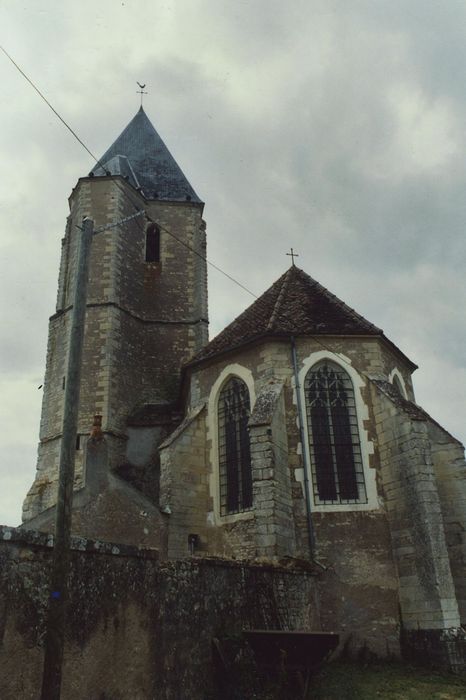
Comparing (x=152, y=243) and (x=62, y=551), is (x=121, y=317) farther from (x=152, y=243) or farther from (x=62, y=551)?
(x=62, y=551)

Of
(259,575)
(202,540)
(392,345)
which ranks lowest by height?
(259,575)

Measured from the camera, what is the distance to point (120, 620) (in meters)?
5.83

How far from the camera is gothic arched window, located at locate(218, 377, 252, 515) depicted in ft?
43.6

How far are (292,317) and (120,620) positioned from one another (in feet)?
32.7

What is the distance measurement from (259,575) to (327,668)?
279 cm

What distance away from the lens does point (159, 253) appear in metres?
22.9

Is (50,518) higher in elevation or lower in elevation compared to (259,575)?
higher

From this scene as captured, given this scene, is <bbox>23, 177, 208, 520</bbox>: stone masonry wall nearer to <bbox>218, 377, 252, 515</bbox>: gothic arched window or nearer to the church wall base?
<bbox>218, 377, 252, 515</bbox>: gothic arched window

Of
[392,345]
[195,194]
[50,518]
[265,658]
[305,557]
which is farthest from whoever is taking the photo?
[195,194]

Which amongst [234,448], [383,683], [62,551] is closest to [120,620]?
[62,551]

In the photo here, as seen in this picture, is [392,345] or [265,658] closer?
[265,658]

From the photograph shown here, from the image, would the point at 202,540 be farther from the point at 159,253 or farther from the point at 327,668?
the point at 159,253

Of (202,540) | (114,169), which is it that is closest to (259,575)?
(202,540)

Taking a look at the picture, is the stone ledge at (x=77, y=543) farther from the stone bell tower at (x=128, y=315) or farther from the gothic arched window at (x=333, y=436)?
the stone bell tower at (x=128, y=315)
